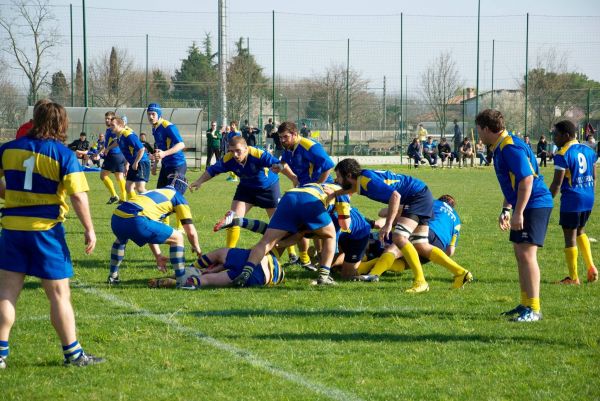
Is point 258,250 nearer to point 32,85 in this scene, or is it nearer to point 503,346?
point 503,346

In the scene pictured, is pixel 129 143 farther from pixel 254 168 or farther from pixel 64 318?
pixel 64 318

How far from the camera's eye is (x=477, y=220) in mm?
14828

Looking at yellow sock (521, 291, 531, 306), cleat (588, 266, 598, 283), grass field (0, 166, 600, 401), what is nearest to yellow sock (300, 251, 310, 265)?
grass field (0, 166, 600, 401)

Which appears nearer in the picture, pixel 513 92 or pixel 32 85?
pixel 32 85

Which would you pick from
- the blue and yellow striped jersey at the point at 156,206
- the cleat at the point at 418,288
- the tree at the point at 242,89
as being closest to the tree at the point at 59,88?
the tree at the point at 242,89

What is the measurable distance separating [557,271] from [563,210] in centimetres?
100

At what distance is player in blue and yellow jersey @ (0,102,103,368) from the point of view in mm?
5234

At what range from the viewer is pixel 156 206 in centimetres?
824

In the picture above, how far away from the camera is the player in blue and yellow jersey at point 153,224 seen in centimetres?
805

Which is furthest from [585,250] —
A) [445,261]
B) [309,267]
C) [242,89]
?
[242,89]

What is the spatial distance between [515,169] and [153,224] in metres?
A: 3.74

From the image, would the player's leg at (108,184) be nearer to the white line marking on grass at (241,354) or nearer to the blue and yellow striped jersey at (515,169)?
the white line marking on grass at (241,354)

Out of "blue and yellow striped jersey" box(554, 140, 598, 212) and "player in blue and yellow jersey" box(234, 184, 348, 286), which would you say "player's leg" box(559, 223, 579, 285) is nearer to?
"blue and yellow striped jersey" box(554, 140, 598, 212)

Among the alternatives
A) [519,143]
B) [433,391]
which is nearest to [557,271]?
[519,143]
